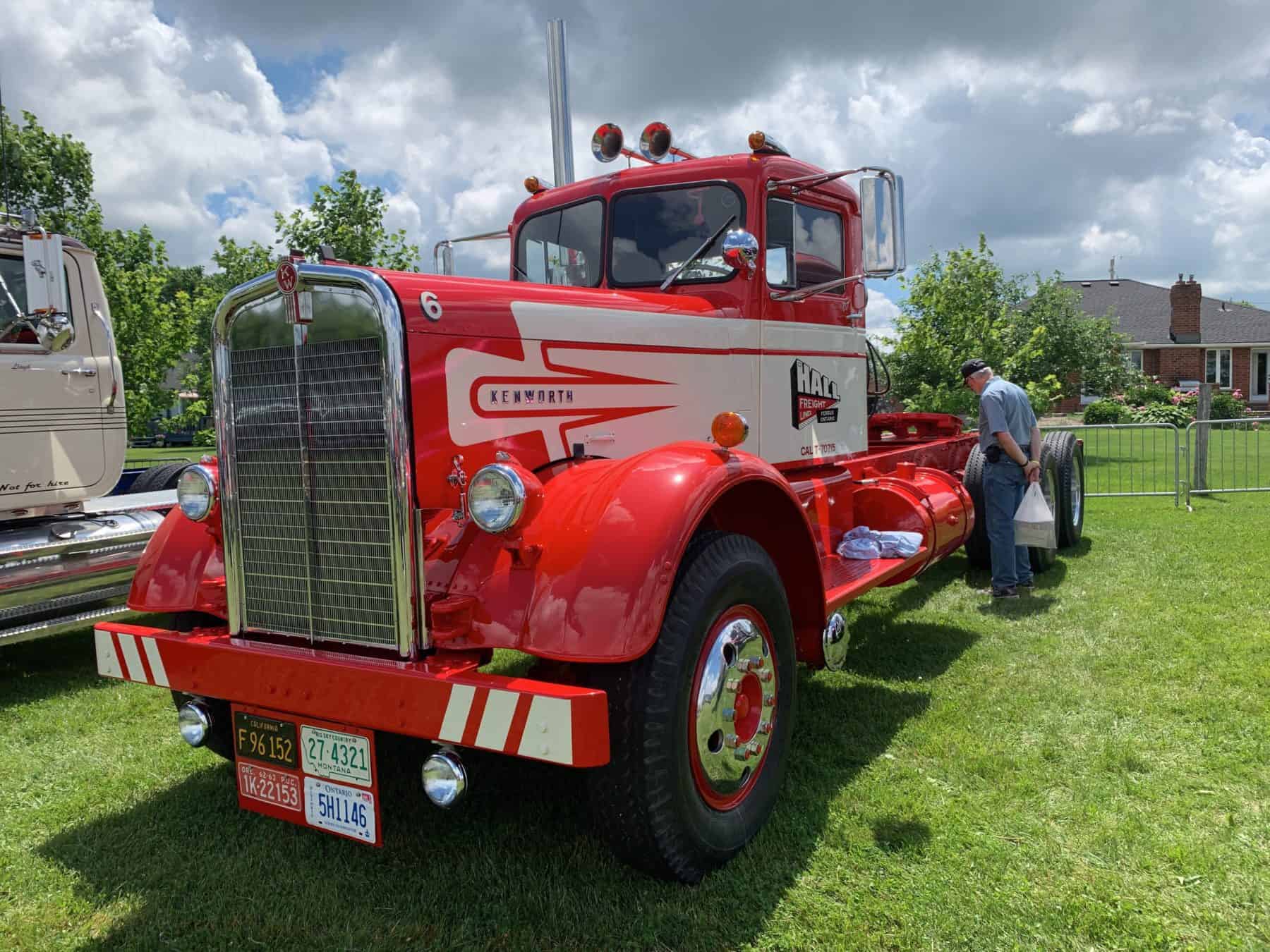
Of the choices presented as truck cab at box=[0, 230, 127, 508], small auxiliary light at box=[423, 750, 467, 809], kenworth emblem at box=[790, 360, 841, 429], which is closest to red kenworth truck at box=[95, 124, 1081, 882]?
small auxiliary light at box=[423, 750, 467, 809]

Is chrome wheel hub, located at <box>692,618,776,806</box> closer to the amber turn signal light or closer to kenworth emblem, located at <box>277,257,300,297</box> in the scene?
the amber turn signal light

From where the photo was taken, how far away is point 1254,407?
119 ft

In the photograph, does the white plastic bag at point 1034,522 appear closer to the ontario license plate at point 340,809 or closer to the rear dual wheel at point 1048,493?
the rear dual wheel at point 1048,493

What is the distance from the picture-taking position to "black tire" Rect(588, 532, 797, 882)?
2645 millimetres

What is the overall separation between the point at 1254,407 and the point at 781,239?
39625mm

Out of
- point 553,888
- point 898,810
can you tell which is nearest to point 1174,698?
point 898,810

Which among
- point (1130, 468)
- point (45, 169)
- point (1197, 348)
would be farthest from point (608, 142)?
point (1197, 348)

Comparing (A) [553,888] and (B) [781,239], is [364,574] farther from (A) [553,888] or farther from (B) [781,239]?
(B) [781,239]

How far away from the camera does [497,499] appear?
2713 millimetres

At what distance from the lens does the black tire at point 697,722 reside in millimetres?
2645

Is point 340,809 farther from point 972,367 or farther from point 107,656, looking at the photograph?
point 972,367

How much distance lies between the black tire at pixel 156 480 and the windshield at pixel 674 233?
4.59m

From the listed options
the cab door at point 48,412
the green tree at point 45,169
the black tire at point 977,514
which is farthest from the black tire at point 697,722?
the green tree at point 45,169

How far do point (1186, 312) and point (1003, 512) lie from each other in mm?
36713
